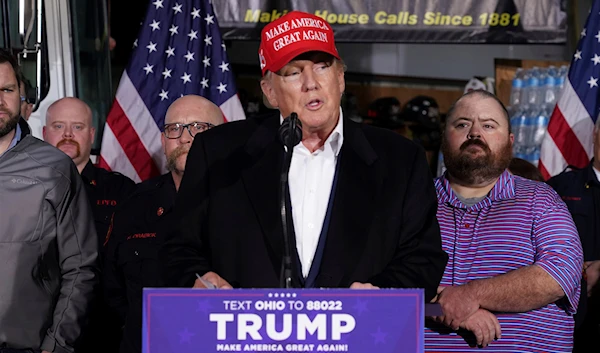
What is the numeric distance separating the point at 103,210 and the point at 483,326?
2.63 m

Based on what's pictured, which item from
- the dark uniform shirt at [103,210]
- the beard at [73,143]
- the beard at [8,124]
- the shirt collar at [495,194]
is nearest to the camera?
the beard at [8,124]

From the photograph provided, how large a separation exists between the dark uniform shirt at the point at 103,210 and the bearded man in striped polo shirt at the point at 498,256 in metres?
1.78

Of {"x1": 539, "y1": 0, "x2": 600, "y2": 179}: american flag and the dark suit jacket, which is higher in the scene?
{"x1": 539, "y1": 0, "x2": 600, "y2": 179}: american flag

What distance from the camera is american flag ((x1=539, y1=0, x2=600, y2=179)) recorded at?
A: 6.74 meters

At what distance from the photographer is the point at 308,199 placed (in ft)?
10.8

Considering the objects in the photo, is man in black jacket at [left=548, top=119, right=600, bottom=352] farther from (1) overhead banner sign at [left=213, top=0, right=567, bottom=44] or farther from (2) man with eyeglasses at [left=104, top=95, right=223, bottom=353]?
(2) man with eyeglasses at [left=104, top=95, right=223, bottom=353]

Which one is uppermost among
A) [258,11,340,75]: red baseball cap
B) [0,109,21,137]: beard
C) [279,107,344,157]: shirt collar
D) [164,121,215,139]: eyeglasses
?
[258,11,340,75]: red baseball cap

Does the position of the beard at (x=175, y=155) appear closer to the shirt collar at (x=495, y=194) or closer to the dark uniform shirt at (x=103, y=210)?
the dark uniform shirt at (x=103, y=210)

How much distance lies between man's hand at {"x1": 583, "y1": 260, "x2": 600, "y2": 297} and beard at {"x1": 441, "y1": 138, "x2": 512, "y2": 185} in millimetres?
1049

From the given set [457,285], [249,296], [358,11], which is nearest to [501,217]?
[457,285]

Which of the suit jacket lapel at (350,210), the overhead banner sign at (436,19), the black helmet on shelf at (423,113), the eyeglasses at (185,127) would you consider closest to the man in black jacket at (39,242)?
the eyeglasses at (185,127)

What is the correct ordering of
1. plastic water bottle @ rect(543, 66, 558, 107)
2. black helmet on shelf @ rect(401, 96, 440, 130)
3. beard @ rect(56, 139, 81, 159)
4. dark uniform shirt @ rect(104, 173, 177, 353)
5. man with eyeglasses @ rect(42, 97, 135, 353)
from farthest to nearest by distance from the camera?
black helmet on shelf @ rect(401, 96, 440, 130) → plastic water bottle @ rect(543, 66, 558, 107) → beard @ rect(56, 139, 81, 159) → man with eyeglasses @ rect(42, 97, 135, 353) → dark uniform shirt @ rect(104, 173, 177, 353)

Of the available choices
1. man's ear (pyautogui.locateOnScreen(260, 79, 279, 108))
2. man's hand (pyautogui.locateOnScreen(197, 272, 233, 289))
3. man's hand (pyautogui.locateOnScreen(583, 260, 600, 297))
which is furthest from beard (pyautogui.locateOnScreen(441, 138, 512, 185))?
man's hand (pyautogui.locateOnScreen(197, 272, 233, 289))

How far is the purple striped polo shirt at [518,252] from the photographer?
163 inches
